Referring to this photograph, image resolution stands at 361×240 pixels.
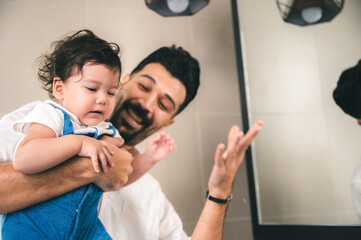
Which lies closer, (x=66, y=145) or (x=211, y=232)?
(x=66, y=145)

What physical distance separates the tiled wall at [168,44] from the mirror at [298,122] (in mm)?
87

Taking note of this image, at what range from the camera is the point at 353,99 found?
1.36 meters

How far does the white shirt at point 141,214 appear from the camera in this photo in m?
1.44

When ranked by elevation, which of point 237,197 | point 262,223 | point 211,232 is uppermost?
point 211,232

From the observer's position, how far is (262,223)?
65.5 inches

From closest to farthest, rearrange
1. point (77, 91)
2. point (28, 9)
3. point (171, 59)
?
point (77, 91), point (28, 9), point (171, 59)

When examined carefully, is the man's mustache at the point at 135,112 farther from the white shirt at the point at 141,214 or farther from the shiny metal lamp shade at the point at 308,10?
the shiny metal lamp shade at the point at 308,10

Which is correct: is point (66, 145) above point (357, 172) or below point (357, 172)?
above

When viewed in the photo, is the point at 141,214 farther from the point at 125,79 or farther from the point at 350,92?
the point at 350,92

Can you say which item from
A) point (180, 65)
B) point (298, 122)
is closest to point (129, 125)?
point (180, 65)

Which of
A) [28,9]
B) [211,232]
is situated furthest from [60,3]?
[211,232]

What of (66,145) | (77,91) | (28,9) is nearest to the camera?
(66,145)

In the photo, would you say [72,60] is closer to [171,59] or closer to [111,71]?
[111,71]

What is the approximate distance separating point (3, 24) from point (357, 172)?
5.19ft
